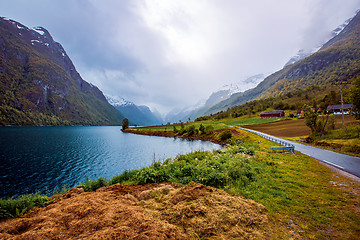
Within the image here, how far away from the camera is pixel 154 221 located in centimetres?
464

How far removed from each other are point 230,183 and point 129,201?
5.63 m

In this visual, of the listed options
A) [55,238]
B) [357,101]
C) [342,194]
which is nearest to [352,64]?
[357,101]

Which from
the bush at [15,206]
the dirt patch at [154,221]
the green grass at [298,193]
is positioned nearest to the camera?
the dirt patch at [154,221]

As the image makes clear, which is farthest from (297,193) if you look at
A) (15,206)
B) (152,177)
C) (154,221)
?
(15,206)

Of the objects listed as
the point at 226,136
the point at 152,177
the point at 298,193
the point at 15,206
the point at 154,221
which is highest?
the point at 154,221

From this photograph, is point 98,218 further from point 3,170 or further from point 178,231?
point 3,170

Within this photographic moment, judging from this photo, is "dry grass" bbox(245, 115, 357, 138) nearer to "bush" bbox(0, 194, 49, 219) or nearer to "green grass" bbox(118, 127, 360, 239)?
"green grass" bbox(118, 127, 360, 239)

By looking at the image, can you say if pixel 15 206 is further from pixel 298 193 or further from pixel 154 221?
pixel 298 193

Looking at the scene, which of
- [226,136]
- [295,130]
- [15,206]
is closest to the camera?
[15,206]

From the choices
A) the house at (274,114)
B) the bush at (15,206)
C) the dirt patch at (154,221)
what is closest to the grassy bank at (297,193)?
the dirt patch at (154,221)

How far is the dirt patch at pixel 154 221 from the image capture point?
13.3 feet

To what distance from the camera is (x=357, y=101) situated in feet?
55.5

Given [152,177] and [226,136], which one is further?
[226,136]

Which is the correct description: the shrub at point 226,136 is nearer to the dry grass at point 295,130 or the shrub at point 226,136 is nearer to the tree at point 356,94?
the dry grass at point 295,130
